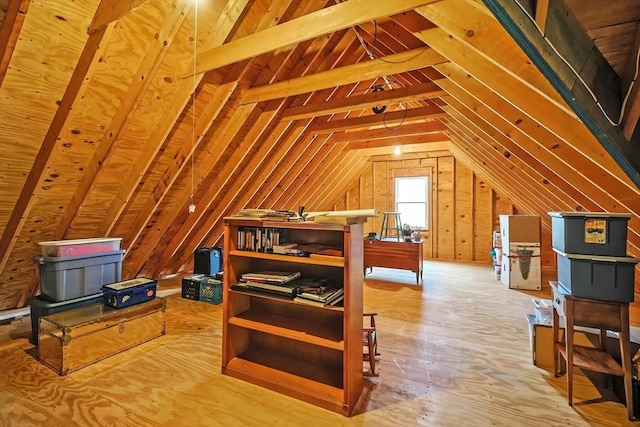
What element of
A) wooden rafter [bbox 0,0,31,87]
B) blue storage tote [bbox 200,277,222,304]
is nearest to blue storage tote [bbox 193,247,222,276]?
blue storage tote [bbox 200,277,222,304]

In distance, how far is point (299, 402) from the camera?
1930mm

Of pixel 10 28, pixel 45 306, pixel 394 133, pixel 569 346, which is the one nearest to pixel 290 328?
pixel 569 346

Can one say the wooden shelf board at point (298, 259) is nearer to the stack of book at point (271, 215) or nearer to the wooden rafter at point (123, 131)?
the stack of book at point (271, 215)

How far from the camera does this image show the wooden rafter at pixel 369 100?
9.77 feet

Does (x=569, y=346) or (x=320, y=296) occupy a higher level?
(x=320, y=296)

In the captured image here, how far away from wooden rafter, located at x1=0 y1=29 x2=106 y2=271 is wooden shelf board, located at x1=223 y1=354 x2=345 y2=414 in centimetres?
223

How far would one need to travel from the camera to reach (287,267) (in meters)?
2.38

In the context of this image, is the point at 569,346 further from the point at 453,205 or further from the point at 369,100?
the point at 453,205

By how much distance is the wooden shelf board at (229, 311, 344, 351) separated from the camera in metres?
1.93

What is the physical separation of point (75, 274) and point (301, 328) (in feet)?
7.66

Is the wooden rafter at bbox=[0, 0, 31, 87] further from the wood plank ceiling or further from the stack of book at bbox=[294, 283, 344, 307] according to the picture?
the stack of book at bbox=[294, 283, 344, 307]

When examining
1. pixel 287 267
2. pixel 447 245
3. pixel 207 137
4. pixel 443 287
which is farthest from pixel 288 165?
pixel 447 245

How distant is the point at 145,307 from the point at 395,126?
14.6ft

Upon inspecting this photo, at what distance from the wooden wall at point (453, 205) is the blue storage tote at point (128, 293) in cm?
611
